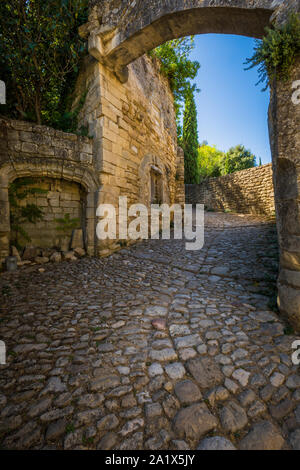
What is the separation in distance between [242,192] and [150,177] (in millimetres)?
6775

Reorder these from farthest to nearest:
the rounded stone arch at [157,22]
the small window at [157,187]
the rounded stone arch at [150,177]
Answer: the small window at [157,187], the rounded stone arch at [150,177], the rounded stone arch at [157,22]

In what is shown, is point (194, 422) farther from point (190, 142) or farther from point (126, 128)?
point (190, 142)

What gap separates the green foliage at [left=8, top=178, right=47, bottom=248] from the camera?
3.61m

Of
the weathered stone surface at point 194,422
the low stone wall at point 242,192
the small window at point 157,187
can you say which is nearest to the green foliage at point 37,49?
the small window at point 157,187

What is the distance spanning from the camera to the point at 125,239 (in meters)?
4.76

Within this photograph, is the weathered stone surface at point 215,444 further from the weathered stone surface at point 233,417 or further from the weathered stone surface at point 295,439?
the weathered stone surface at point 295,439

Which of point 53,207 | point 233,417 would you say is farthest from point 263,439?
point 53,207

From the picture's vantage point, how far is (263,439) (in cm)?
105

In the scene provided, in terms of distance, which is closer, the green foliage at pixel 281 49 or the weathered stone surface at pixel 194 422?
the weathered stone surface at pixel 194 422

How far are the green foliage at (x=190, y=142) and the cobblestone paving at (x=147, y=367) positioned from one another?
14820 millimetres

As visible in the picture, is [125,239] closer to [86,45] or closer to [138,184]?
[138,184]

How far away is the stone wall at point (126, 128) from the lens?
4.07 m

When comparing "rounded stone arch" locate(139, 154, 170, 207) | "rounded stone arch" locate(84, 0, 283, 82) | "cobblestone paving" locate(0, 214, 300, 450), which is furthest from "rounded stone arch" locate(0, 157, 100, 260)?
"rounded stone arch" locate(84, 0, 283, 82)

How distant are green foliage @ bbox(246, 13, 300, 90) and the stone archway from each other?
0.30ft
